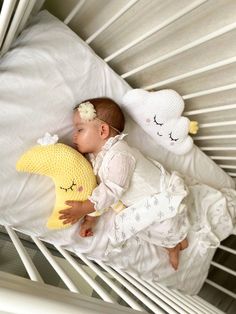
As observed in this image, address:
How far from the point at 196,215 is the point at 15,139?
2.37 ft

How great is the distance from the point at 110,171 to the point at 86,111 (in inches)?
8.0

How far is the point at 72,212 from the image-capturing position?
3.56 ft

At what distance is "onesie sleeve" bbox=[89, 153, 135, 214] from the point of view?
1.08m

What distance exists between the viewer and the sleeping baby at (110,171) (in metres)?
1.09

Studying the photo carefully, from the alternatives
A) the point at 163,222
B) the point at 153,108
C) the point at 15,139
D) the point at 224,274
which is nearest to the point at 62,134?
the point at 15,139

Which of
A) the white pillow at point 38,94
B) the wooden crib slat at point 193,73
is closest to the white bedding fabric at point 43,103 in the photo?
the white pillow at point 38,94

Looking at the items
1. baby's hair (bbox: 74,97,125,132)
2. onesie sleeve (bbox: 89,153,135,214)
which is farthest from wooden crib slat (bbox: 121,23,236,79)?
onesie sleeve (bbox: 89,153,135,214)

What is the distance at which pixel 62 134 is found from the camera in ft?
3.82

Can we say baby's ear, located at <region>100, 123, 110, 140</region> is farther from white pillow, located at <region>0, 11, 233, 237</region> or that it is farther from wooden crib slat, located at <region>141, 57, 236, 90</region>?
wooden crib slat, located at <region>141, 57, 236, 90</region>

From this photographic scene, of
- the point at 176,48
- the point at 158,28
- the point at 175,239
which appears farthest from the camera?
the point at 175,239

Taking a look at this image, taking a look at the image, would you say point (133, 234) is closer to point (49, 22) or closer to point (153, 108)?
point (153, 108)

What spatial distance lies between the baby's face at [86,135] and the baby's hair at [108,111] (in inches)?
1.4

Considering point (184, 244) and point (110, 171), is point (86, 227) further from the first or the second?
point (184, 244)

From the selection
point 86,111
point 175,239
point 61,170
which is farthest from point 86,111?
point 175,239
